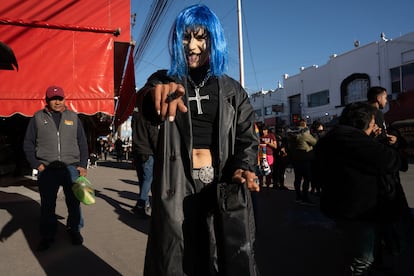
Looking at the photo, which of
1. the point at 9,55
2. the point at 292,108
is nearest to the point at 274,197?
the point at 9,55

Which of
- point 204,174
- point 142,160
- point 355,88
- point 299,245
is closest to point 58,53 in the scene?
point 142,160

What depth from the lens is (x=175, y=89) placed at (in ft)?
4.84

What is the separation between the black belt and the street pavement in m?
1.85

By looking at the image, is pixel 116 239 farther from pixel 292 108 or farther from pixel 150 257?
pixel 292 108

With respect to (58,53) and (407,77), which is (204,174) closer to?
(58,53)

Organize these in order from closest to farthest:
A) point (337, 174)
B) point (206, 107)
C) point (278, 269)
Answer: point (206, 107) → point (337, 174) → point (278, 269)

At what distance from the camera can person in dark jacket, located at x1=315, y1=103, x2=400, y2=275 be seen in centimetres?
260

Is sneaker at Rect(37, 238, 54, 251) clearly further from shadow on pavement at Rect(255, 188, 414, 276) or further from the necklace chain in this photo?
the necklace chain

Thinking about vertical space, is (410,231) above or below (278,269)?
above

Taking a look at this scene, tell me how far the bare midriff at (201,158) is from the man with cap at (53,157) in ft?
9.03

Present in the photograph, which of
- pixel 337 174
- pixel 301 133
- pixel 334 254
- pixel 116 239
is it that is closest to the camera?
pixel 337 174

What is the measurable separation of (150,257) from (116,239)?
285 cm

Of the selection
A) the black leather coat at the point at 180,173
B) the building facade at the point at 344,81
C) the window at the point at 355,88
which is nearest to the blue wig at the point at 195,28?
the black leather coat at the point at 180,173

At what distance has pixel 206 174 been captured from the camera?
1.85m
